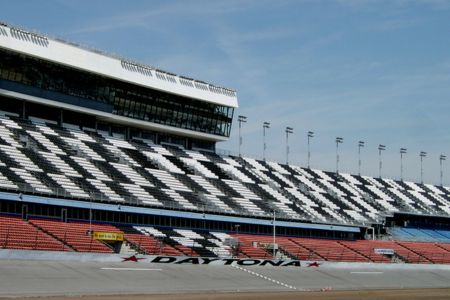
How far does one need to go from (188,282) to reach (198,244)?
18.6m

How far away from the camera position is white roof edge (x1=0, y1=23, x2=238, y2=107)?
268 feet

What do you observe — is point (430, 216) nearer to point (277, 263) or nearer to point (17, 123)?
point (277, 263)

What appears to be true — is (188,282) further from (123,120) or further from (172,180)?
(123,120)

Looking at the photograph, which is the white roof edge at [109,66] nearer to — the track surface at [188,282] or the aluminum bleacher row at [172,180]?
the aluminum bleacher row at [172,180]

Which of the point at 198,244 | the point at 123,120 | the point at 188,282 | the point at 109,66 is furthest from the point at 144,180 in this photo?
the point at 188,282

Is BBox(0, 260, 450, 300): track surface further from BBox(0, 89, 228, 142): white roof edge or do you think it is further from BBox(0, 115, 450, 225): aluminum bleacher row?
BBox(0, 89, 228, 142): white roof edge

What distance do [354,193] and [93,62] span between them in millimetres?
49264

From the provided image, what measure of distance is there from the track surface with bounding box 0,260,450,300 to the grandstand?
17.5 feet

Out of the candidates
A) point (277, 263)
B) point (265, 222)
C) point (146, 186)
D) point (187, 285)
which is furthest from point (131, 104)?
point (187, 285)

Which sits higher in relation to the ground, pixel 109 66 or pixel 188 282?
pixel 109 66

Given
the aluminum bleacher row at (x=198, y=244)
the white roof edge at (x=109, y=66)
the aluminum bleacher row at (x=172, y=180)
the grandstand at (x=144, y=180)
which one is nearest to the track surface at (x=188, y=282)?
the aluminum bleacher row at (x=198, y=244)

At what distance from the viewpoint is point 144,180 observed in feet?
288

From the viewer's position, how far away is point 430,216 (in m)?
124

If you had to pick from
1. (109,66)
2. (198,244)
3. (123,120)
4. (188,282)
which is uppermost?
(109,66)
